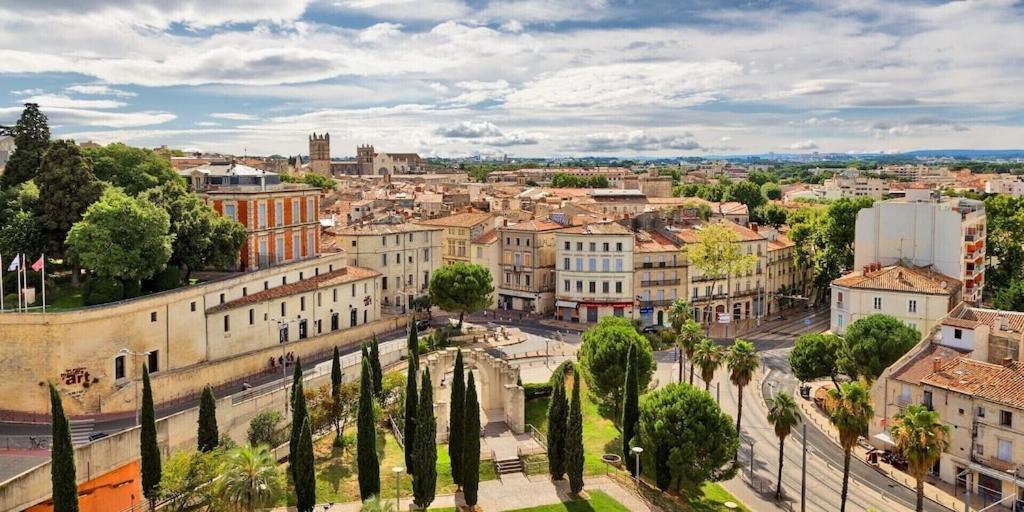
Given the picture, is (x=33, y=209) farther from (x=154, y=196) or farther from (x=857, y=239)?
(x=857, y=239)

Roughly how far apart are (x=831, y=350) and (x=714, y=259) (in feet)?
81.5

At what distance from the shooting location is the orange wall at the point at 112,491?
42.1 metres

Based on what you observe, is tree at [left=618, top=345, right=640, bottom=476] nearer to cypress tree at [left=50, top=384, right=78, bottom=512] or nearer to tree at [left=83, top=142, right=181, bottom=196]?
cypress tree at [left=50, top=384, right=78, bottom=512]

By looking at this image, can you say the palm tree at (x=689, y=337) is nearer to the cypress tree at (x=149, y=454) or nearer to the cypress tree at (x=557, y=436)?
Answer: the cypress tree at (x=557, y=436)

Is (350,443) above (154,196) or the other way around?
the other way around

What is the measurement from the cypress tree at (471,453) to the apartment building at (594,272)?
48.1 metres

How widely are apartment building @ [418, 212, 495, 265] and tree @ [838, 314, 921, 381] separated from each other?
49.3 meters

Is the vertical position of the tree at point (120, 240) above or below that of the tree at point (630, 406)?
above

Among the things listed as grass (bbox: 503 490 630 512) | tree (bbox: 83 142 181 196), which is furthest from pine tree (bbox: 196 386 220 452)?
tree (bbox: 83 142 181 196)

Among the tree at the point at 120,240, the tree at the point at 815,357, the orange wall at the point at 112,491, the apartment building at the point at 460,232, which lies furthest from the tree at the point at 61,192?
the tree at the point at 815,357

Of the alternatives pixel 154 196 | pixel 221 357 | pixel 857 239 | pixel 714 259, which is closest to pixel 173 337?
pixel 221 357

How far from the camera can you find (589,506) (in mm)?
46312

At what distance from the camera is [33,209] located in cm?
6109

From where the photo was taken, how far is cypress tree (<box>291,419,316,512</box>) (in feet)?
137
